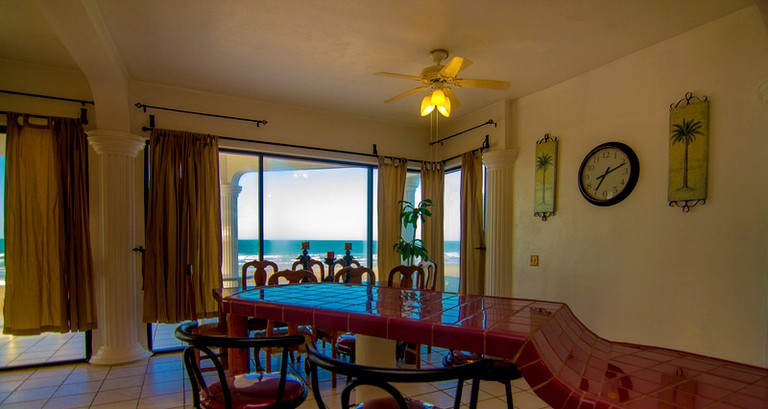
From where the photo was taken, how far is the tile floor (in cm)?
272

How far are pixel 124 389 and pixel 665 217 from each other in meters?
4.33

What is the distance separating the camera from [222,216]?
4211mm

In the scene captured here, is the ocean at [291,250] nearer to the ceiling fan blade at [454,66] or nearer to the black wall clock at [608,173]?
the black wall clock at [608,173]

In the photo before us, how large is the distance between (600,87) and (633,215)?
1136 millimetres

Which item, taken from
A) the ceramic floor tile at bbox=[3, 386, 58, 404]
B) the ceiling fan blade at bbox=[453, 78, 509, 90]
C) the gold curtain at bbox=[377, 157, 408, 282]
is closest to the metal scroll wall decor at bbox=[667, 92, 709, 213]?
the ceiling fan blade at bbox=[453, 78, 509, 90]

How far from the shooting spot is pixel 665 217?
9.02ft

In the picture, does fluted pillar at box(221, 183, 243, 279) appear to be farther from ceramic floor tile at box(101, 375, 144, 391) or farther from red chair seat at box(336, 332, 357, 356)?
red chair seat at box(336, 332, 357, 356)

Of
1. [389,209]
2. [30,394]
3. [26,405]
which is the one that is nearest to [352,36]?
[389,209]

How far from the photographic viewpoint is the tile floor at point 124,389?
272 cm

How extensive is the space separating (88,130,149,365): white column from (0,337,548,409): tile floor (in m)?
0.23

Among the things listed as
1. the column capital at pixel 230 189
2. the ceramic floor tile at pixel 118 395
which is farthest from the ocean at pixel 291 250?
the ceramic floor tile at pixel 118 395

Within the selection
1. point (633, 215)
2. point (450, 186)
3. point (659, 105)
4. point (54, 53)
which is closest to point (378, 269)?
point (450, 186)

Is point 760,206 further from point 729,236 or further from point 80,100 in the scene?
point 80,100

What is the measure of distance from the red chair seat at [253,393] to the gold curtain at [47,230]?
2699 mm
